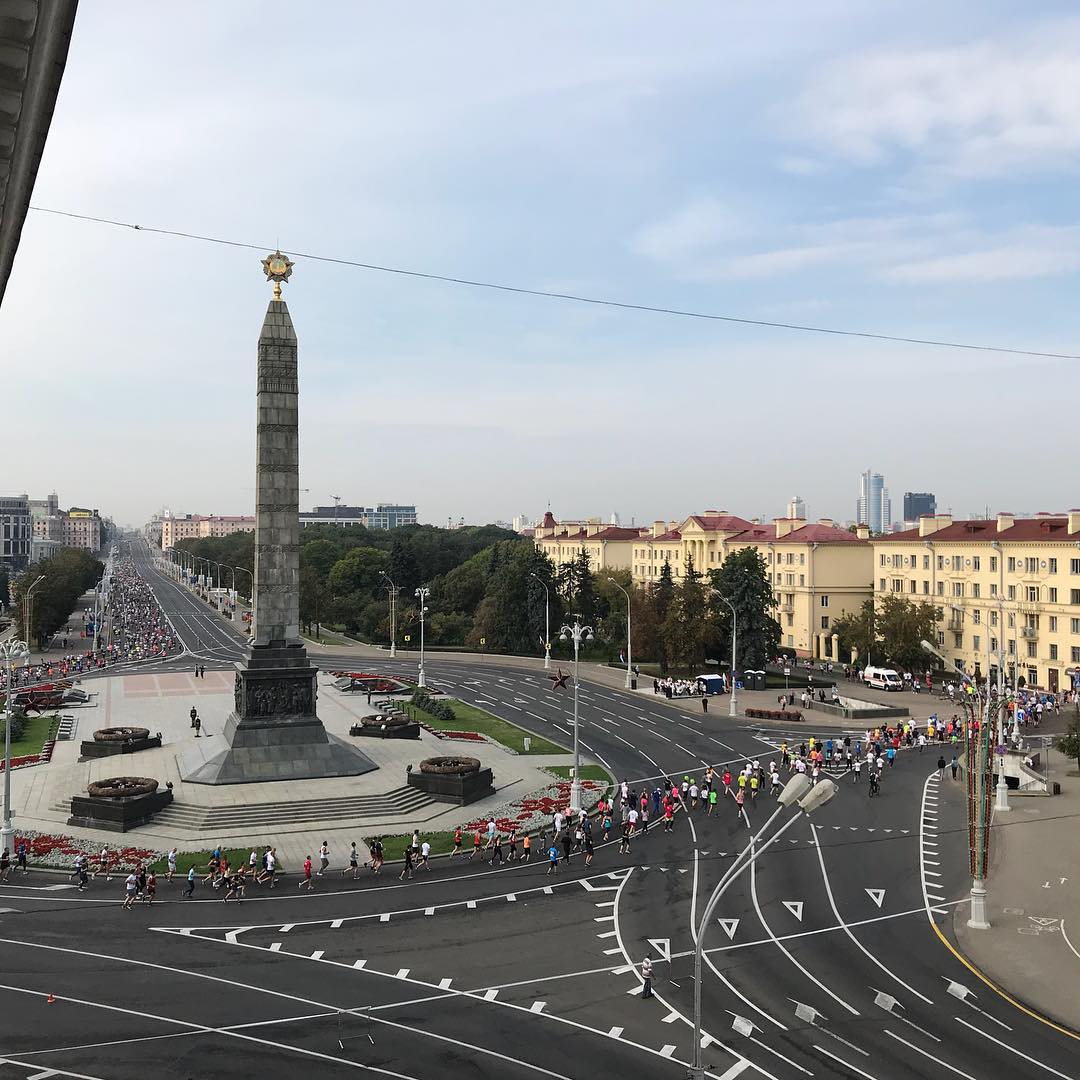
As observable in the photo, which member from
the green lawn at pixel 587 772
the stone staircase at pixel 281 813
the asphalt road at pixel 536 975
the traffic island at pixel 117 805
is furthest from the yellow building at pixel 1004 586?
the traffic island at pixel 117 805

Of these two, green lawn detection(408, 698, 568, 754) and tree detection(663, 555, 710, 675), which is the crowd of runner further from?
tree detection(663, 555, 710, 675)

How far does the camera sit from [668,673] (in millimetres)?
79562

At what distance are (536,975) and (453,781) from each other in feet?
54.9

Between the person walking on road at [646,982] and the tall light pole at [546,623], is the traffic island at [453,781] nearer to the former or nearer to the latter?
the person walking on road at [646,982]

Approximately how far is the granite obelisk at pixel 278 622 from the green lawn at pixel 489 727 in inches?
418

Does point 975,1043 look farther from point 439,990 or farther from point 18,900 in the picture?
point 18,900

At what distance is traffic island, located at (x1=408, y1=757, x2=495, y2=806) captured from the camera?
37.7 meters

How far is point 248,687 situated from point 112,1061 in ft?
76.2

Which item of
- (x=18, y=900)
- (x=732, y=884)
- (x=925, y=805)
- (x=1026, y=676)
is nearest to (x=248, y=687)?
(x=18, y=900)

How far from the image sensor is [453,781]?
3781 centimetres

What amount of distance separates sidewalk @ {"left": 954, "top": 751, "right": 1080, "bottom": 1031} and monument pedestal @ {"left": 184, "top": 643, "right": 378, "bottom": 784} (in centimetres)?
2427

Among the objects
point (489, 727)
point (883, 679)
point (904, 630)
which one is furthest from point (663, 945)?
point (904, 630)

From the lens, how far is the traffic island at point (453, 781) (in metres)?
37.7

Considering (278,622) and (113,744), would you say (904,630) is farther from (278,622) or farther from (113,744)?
(113,744)
